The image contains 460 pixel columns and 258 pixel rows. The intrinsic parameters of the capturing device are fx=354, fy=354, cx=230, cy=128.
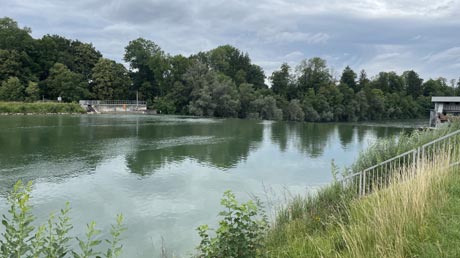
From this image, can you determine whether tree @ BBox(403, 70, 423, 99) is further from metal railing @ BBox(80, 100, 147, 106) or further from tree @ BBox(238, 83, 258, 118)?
metal railing @ BBox(80, 100, 147, 106)

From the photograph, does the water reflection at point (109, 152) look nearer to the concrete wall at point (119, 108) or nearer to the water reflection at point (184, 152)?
the water reflection at point (184, 152)

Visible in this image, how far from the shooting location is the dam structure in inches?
2426

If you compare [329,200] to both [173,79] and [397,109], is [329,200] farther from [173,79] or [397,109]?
[397,109]

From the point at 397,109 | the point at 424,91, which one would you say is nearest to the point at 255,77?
the point at 397,109

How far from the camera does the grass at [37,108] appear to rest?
49.1m

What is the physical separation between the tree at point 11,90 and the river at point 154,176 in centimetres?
3798

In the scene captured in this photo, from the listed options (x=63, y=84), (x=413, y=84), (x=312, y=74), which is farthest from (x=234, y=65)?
(x=413, y=84)

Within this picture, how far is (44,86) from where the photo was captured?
63.8 metres

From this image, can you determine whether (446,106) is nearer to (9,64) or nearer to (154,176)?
(154,176)

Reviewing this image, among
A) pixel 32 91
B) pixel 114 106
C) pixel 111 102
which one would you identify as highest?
pixel 32 91

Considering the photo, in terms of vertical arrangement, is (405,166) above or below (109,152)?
above

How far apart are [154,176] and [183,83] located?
53.3 metres

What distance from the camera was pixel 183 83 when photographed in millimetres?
65688

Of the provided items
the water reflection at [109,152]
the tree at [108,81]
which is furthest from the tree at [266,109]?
the water reflection at [109,152]
